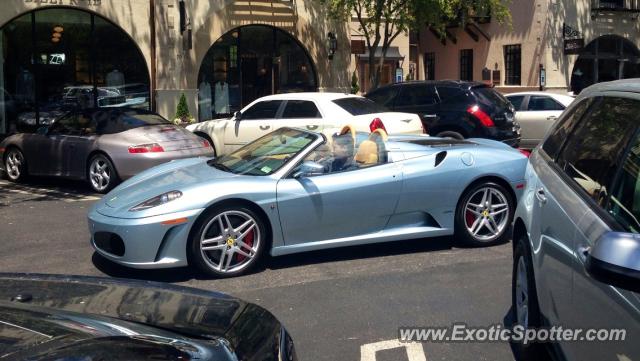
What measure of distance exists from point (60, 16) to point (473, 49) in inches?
630

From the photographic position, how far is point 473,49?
28.0 m

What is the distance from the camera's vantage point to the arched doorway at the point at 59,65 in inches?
703

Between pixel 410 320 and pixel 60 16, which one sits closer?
pixel 410 320

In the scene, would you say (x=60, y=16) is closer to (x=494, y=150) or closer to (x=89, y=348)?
(x=494, y=150)

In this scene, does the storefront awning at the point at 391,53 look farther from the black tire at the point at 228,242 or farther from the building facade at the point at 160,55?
the black tire at the point at 228,242

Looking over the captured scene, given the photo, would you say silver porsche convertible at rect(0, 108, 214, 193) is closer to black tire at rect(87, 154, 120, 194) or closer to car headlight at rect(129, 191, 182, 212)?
black tire at rect(87, 154, 120, 194)

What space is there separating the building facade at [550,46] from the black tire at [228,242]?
68.6 ft

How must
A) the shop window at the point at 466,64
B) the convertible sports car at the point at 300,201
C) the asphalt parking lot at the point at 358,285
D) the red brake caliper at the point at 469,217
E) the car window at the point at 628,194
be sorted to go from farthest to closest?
the shop window at the point at 466,64, the red brake caliper at the point at 469,217, the convertible sports car at the point at 300,201, the asphalt parking lot at the point at 358,285, the car window at the point at 628,194

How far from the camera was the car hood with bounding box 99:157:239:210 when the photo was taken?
6.40m

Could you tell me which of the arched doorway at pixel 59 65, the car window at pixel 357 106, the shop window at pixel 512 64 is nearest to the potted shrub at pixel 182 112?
the arched doorway at pixel 59 65

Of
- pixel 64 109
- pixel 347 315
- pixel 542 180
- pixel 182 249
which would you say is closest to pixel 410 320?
pixel 347 315

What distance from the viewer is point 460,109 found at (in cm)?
1349

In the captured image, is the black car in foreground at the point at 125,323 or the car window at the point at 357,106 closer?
the black car in foreground at the point at 125,323

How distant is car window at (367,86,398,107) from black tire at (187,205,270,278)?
8730 mm
